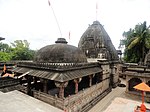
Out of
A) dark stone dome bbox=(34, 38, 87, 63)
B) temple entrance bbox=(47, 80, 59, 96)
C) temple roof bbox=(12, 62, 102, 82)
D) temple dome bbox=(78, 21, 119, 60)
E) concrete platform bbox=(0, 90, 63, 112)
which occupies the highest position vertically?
temple dome bbox=(78, 21, 119, 60)

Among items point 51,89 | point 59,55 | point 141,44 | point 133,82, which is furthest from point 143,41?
point 51,89

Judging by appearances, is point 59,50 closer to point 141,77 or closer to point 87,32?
point 141,77

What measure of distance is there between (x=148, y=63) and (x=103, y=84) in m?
7.73

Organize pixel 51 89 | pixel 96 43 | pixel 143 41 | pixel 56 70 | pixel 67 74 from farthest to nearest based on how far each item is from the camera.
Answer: pixel 143 41 → pixel 96 43 → pixel 51 89 → pixel 67 74 → pixel 56 70

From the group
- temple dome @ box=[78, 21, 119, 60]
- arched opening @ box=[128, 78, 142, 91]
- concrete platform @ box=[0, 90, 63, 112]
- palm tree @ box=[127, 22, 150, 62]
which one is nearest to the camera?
concrete platform @ box=[0, 90, 63, 112]

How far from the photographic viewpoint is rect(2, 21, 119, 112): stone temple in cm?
1162

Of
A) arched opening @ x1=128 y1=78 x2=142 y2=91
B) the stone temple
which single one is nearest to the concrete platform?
the stone temple

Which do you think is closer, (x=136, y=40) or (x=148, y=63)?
(x=148, y=63)

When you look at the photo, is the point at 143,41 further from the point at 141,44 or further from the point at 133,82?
the point at 133,82

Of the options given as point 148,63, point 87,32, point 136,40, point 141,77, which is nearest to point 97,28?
point 87,32

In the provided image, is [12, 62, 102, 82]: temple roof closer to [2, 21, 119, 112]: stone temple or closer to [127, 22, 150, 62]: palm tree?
[2, 21, 119, 112]: stone temple

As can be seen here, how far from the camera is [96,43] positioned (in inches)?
1047

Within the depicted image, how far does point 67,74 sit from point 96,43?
15.8 metres

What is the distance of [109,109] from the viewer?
550 inches
